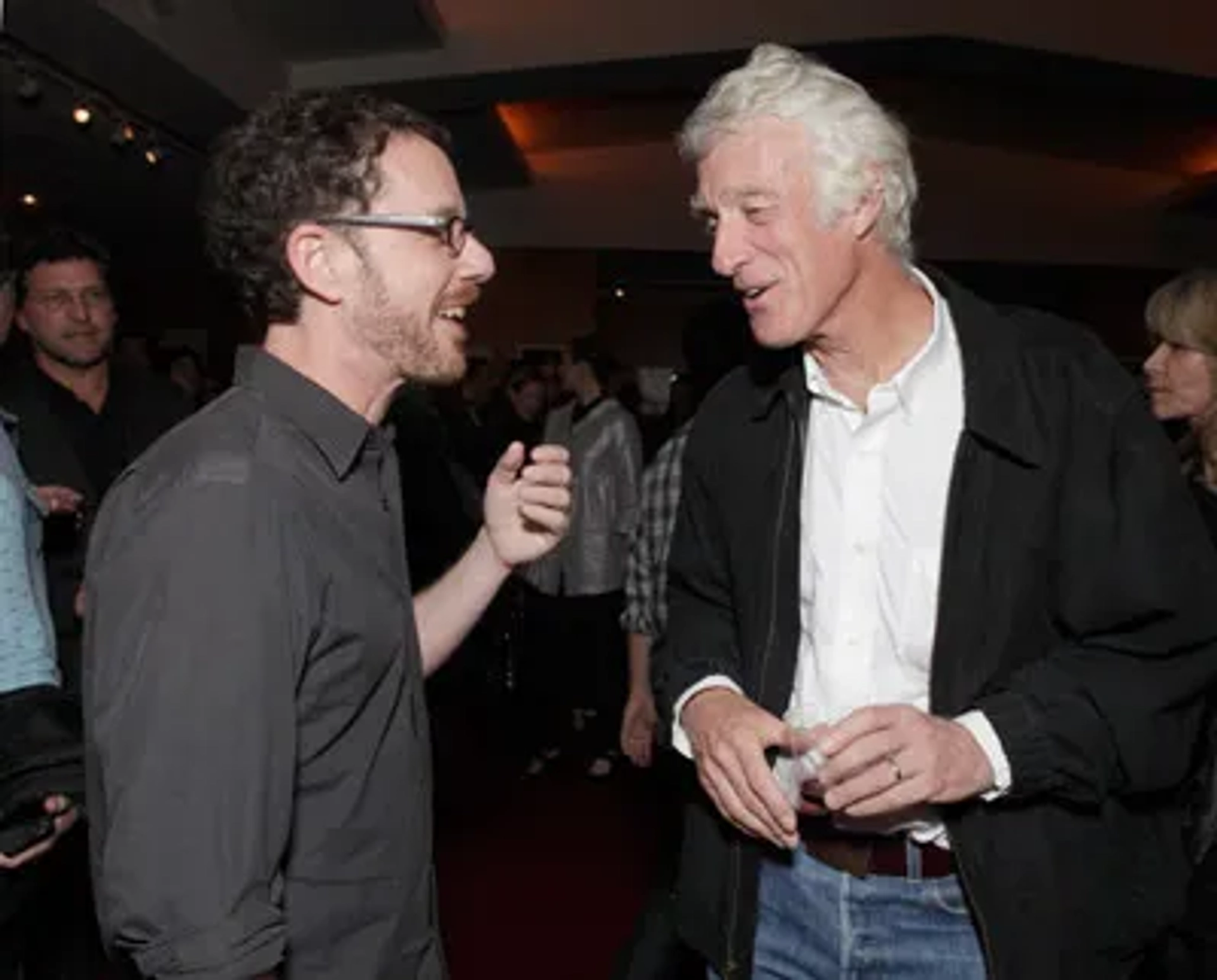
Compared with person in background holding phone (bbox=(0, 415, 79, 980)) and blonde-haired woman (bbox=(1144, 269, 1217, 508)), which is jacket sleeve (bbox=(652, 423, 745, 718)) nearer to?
person in background holding phone (bbox=(0, 415, 79, 980))

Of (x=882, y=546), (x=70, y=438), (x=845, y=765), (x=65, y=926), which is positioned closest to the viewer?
(x=845, y=765)

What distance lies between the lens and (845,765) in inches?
46.6

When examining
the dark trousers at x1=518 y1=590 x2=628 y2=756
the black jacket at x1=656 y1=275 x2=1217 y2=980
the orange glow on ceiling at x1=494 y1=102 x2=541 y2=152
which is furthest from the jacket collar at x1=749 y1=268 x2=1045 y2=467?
the orange glow on ceiling at x1=494 y1=102 x2=541 y2=152

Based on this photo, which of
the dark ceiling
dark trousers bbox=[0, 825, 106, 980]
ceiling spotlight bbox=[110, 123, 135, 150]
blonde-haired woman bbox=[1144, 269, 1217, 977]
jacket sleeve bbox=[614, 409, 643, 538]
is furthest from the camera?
ceiling spotlight bbox=[110, 123, 135, 150]

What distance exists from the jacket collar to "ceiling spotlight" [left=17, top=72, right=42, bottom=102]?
567cm

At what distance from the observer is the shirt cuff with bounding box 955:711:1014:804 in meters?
1.27

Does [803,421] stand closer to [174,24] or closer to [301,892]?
[301,892]

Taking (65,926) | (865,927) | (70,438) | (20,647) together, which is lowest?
(65,926)

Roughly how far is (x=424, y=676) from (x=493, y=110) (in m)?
7.62

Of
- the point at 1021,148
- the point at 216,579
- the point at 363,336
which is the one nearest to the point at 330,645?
the point at 216,579

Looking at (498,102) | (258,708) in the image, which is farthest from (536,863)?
(498,102)

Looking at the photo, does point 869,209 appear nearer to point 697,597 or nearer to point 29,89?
point 697,597

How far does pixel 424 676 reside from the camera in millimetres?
1580

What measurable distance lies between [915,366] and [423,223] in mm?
657
